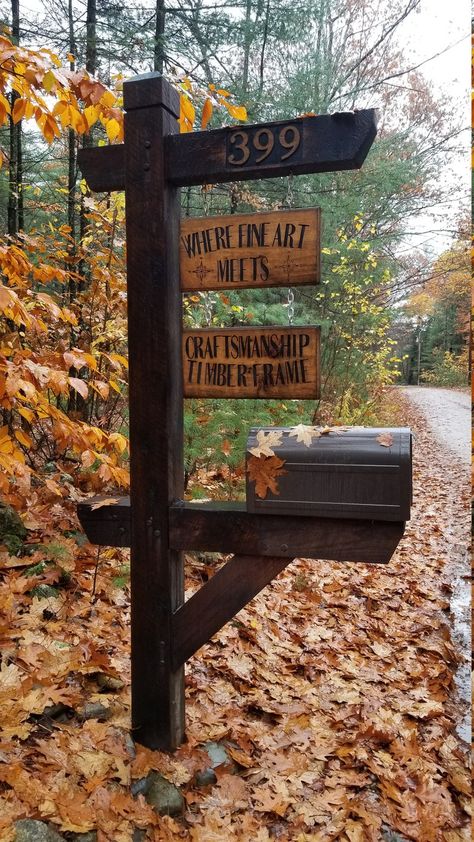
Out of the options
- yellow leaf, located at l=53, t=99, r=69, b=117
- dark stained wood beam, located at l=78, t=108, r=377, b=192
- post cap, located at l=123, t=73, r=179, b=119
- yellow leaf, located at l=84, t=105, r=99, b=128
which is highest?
yellow leaf, located at l=84, t=105, r=99, b=128

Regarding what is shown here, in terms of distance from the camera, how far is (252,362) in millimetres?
2404

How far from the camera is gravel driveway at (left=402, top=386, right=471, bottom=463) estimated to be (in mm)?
13125

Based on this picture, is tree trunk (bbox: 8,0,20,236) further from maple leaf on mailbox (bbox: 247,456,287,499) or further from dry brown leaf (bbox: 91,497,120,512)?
maple leaf on mailbox (bbox: 247,456,287,499)

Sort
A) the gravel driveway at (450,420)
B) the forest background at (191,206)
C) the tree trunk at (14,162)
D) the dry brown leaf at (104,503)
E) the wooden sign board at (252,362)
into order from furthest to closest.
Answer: the gravel driveway at (450,420) → the tree trunk at (14,162) → the forest background at (191,206) → the dry brown leaf at (104,503) → the wooden sign board at (252,362)

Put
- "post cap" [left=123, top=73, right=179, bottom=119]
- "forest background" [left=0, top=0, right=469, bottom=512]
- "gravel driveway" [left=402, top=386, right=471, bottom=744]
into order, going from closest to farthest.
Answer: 1. "post cap" [left=123, top=73, right=179, bottom=119]
2. "forest background" [left=0, top=0, right=469, bottom=512]
3. "gravel driveway" [left=402, top=386, right=471, bottom=744]

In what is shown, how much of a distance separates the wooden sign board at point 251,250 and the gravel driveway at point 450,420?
9.98 metres

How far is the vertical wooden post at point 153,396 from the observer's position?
2.47m

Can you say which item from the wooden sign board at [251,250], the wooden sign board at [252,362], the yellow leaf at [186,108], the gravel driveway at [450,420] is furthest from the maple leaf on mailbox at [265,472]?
the gravel driveway at [450,420]

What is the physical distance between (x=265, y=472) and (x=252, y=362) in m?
0.48

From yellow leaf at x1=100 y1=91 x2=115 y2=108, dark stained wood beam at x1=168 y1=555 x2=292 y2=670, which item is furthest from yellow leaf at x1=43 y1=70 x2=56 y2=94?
dark stained wood beam at x1=168 y1=555 x2=292 y2=670

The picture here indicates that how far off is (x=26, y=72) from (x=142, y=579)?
92.8 inches

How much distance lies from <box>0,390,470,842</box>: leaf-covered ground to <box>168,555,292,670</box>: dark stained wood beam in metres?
0.59

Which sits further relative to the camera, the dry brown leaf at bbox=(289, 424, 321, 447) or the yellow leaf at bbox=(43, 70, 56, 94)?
the yellow leaf at bbox=(43, 70, 56, 94)

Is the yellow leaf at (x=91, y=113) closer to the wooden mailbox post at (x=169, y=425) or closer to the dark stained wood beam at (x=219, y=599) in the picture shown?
the wooden mailbox post at (x=169, y=425)
